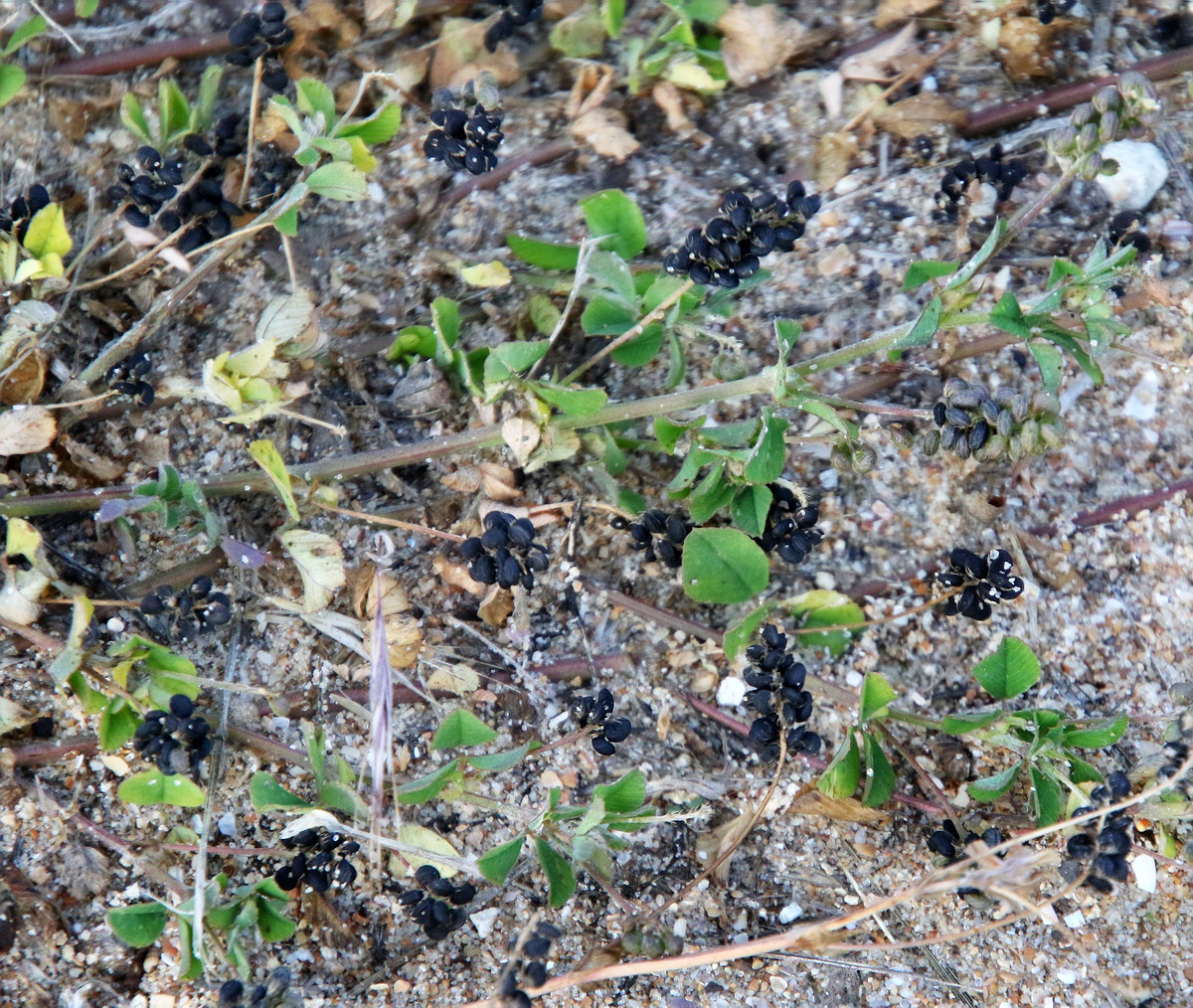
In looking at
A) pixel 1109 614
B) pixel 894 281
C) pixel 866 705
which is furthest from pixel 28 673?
pixel 1109 614

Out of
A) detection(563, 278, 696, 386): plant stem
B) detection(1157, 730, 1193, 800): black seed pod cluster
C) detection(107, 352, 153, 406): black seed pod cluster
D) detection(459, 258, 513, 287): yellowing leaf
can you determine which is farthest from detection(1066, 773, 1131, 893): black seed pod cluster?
detection(107, 352, 153, 406): black seed pod cluster

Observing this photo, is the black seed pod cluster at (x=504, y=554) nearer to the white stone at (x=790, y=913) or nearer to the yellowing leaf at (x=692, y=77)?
the white stone at (x=790, y=913)

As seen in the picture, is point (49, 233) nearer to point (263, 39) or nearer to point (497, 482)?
point (263, 39)

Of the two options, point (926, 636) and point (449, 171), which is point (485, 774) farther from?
point (449, 171)

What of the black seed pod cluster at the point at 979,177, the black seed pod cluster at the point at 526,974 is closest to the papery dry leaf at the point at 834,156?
the black seed pod cluster at the point at 979,177

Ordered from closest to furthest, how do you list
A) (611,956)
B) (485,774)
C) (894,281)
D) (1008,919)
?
(1008,919) → (611,956) → (485,774) → (894,281)

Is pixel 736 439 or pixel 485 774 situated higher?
pixel 736 439
